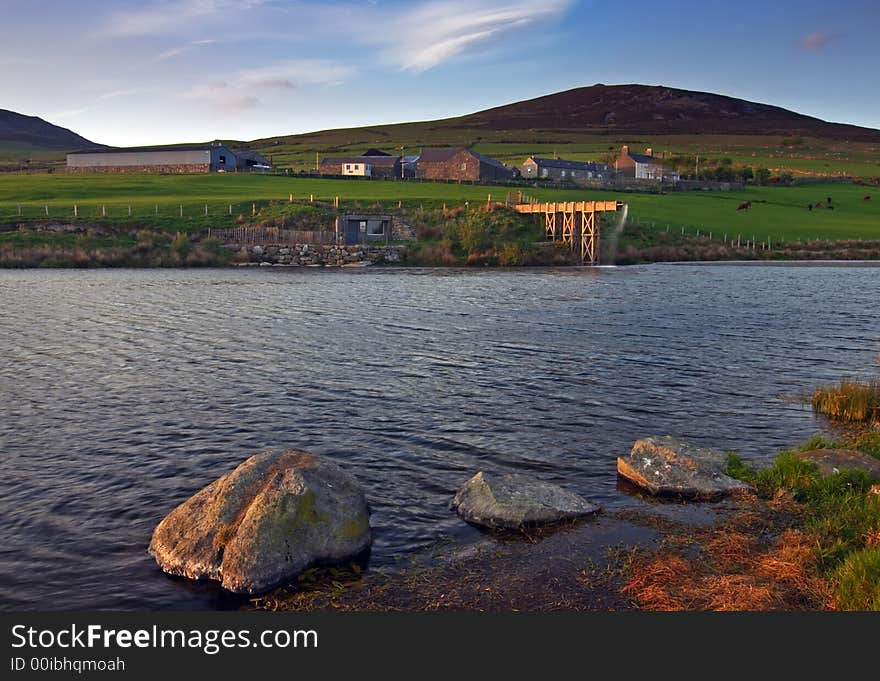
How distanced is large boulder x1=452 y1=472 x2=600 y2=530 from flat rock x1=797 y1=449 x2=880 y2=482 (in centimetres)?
453

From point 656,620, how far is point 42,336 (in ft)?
92.1

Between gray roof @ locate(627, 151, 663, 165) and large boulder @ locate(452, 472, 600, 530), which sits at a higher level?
gray roof @ locate(627, 151, 663, 165)

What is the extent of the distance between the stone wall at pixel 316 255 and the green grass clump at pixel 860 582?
2397 inches

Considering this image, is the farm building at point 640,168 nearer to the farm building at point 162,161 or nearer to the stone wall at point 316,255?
the farm building at point 162,161

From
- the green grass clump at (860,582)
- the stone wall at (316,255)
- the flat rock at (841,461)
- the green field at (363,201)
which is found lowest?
the green grass clump at (860,582)

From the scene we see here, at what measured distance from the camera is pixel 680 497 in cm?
1323

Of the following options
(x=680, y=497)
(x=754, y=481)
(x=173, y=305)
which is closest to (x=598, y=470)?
(x=680, y=497)

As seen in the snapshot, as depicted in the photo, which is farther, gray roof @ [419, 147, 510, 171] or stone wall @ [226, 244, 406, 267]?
gray roof @ [419, 147, 510, 171]

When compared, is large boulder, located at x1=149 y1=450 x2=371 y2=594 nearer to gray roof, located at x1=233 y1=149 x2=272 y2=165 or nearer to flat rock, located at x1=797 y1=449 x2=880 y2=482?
flat rock, located at x1=797 y1=449 x2=880 y2=482

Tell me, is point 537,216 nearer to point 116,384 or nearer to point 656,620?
point 116,384

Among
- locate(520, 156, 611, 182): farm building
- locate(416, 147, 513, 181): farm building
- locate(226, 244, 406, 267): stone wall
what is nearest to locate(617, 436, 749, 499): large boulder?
locate(226, 244, 406, 267): stone wall

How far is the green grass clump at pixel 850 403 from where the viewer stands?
18219 mm

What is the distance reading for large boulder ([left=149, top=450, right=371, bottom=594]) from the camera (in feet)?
33.9

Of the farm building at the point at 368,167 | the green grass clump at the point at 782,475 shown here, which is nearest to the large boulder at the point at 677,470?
the green grass clump at the point at 782,475
